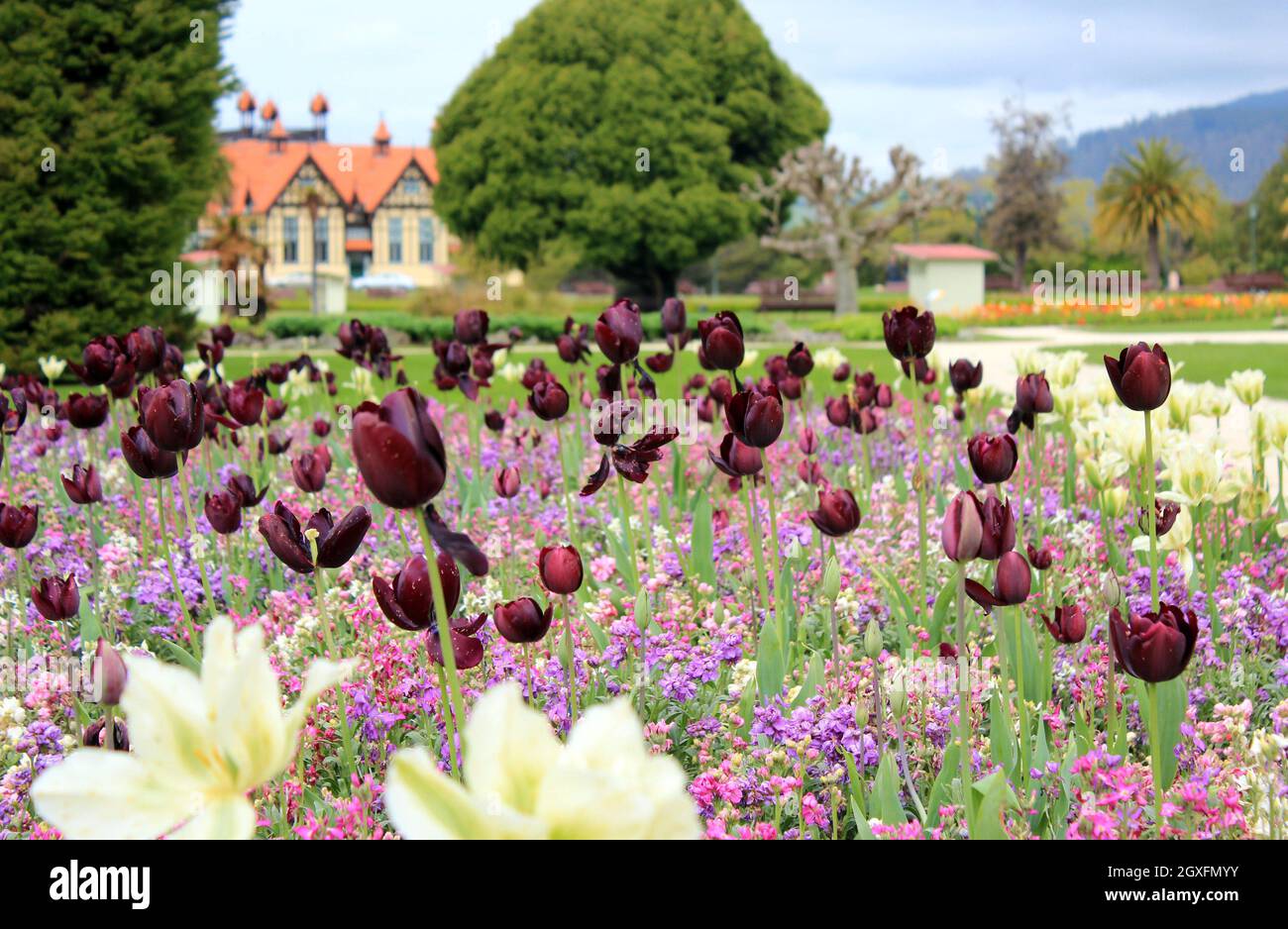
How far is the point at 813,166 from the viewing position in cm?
2836

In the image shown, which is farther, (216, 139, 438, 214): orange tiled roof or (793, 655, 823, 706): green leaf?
(216, 139, 438, 214): orange tiled roof

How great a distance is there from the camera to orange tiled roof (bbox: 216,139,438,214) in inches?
2387

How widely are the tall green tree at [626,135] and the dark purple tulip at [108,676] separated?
30711 mm

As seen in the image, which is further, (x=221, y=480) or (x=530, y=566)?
(x=221, y=480)

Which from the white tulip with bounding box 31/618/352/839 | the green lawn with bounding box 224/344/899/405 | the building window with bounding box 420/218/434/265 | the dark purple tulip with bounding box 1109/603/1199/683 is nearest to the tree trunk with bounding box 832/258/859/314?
the green lawn with bounding box 224/344/899/405

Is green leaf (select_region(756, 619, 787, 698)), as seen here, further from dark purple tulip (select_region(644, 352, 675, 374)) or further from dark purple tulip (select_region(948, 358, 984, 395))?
dark purple tulip (select_region(644, 352, 675, 374))

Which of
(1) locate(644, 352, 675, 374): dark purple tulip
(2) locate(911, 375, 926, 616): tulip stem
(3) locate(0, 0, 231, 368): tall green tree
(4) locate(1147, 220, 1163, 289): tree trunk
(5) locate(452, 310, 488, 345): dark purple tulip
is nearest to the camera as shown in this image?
(2) locate(911, 375, 926, 616): tulip stem

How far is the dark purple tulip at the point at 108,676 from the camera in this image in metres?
1.70

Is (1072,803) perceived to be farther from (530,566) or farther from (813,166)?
(813,166)

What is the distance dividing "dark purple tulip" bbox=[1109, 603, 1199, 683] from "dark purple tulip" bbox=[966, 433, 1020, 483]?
79 centimetres

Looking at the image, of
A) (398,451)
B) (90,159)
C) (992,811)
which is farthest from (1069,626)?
(90,159)

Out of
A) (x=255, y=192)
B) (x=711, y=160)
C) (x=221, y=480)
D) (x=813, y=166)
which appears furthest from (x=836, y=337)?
(x=255, y=192)

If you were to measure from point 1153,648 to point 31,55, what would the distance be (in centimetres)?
1560

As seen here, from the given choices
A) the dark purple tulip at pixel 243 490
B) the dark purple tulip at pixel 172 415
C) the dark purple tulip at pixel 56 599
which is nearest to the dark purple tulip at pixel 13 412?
the dark purple tulip at pixel 243 490
